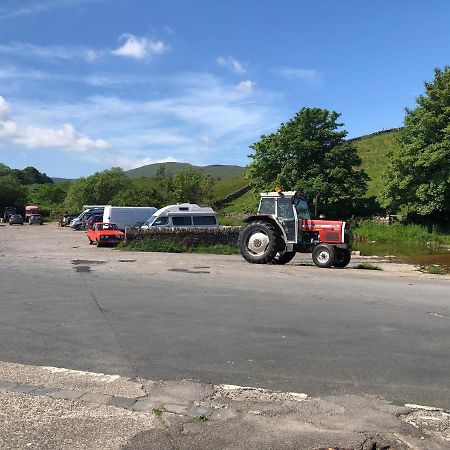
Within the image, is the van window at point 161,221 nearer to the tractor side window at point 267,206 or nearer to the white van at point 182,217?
the white van at point 182,217

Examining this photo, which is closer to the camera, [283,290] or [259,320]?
[259,320]

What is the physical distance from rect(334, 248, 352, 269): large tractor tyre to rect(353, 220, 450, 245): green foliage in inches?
658

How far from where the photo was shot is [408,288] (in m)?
13.7

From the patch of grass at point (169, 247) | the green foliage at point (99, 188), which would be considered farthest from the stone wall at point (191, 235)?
the green foliage at point (99, 188)

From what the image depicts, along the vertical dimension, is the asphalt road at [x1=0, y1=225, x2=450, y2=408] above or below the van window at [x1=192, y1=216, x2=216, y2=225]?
below

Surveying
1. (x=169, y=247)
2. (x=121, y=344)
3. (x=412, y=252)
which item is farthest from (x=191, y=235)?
(x=121, y=344)

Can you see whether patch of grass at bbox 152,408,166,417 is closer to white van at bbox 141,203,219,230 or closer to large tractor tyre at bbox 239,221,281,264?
large tractor tyre at bbox 239,221,281,264

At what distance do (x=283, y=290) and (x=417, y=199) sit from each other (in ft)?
89.2

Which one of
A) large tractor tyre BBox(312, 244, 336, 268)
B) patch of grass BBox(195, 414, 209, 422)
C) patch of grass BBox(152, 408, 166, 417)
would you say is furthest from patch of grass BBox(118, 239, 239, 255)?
patch of grass BBox(195, 414, 209, 422)

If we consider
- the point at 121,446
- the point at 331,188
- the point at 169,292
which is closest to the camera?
the point at 121,446

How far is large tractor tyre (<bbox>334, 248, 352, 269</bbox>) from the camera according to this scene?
19.0 m

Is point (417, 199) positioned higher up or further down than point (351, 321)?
higher up

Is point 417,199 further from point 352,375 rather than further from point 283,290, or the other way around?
point 352,375

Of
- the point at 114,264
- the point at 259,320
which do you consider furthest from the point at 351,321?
the point at 114,264
